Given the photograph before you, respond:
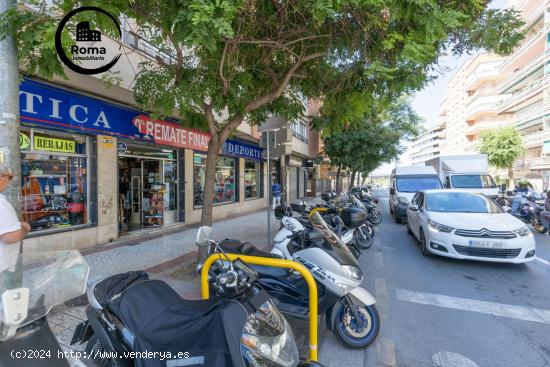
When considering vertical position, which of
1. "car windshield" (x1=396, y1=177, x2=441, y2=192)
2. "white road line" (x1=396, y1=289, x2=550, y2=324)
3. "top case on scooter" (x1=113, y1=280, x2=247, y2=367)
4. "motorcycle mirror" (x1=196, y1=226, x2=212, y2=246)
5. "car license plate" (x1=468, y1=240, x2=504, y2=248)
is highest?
"car windshield" (x1=396, y1=177, x2=441, y2=192)

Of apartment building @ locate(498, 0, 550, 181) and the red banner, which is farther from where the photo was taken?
apartment building @ locate(498, 0, 550, 181)

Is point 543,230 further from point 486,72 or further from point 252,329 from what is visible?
point 486,72

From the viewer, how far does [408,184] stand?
12.0 m

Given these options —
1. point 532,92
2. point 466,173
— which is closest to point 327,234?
point 466,173

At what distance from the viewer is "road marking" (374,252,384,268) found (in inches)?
228

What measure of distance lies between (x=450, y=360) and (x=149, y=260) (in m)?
5.03

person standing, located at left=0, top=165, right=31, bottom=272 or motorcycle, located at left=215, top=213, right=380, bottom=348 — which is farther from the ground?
person standing, located at left=0, top=165, right=31, bottom=272

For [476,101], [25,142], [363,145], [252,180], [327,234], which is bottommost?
[327,234]

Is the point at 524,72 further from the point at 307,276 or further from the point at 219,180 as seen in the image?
the point at 307,276

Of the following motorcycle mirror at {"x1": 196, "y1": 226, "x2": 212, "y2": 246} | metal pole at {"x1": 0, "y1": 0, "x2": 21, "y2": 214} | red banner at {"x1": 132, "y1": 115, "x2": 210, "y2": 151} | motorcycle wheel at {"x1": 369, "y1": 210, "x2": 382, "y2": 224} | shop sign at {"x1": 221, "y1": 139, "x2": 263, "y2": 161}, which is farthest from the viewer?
shop sign at {"x1": 221, "y1": 139, "x2": 263, "y2": 161}

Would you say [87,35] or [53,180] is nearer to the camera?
[87,35]

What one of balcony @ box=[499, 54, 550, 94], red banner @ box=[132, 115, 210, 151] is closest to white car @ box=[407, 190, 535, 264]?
red banner @ box=[132, 115, 210, 151]

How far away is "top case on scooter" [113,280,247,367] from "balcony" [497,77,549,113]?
37.4 meters

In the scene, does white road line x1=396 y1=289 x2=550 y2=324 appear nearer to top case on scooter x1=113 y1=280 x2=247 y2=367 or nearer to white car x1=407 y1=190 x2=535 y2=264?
white car x1=407 y1=190 x2=535 y2=264
